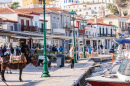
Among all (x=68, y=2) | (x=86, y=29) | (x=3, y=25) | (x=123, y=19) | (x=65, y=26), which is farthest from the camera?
(x=68, y=2)

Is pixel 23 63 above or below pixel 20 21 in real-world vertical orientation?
below

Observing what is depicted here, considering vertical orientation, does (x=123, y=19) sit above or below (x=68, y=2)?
below

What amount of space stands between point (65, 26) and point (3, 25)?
20850mm

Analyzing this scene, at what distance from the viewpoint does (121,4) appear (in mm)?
107938

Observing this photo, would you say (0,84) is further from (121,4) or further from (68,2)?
(68,2)

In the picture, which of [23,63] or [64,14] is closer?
[23,63]

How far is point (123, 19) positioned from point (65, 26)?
29304mm

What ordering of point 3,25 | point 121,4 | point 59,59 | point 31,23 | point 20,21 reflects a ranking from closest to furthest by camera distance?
point 59,59 < point 3,25 < point 20,21 < point 31,23 < point 121,4

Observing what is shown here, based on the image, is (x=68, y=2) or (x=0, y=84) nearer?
(x=0, y=84)

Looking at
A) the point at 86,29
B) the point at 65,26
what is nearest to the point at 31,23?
the point at 65,26

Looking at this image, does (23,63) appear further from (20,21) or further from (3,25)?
(20,21)

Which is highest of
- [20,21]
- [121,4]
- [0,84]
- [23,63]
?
[121,4]

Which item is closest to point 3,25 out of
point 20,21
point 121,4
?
point 20,21

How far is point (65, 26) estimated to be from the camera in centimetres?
5709
